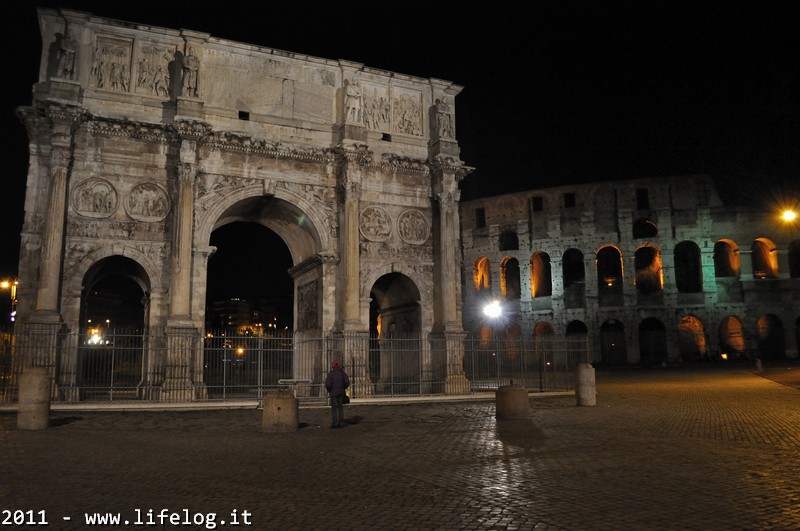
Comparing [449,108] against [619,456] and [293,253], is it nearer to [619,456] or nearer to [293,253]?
[293,253]

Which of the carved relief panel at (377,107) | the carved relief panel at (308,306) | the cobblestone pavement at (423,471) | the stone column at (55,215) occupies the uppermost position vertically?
the carved relief panel at (377,107)

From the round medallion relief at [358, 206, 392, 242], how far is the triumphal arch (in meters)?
0.06

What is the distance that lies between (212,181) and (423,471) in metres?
15.6

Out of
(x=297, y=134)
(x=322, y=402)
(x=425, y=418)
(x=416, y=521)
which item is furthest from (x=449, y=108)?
(x=416, y=521)

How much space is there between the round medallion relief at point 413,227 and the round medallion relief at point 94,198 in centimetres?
1018

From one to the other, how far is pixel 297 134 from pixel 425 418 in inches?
486

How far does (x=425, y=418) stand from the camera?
555 inches

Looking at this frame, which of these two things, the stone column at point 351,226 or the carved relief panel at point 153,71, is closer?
the carved relief panel at point 153,71

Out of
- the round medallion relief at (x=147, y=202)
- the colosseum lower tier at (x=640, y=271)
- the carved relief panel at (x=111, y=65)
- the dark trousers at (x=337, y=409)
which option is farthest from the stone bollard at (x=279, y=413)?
the colosseum lower tier at (x=640, y=271)

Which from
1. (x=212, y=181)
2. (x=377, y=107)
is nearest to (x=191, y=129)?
(x=212, y=181)

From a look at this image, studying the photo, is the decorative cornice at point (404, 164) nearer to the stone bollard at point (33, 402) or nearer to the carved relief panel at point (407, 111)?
the carved relief panel at point (407, 111)

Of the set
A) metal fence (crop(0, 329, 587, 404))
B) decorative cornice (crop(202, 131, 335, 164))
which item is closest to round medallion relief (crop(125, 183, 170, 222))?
decorative cornice (crop(202, 131, 335, 164))

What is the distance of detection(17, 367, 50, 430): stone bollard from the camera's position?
11.7 m

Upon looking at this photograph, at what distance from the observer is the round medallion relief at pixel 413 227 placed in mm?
23469
